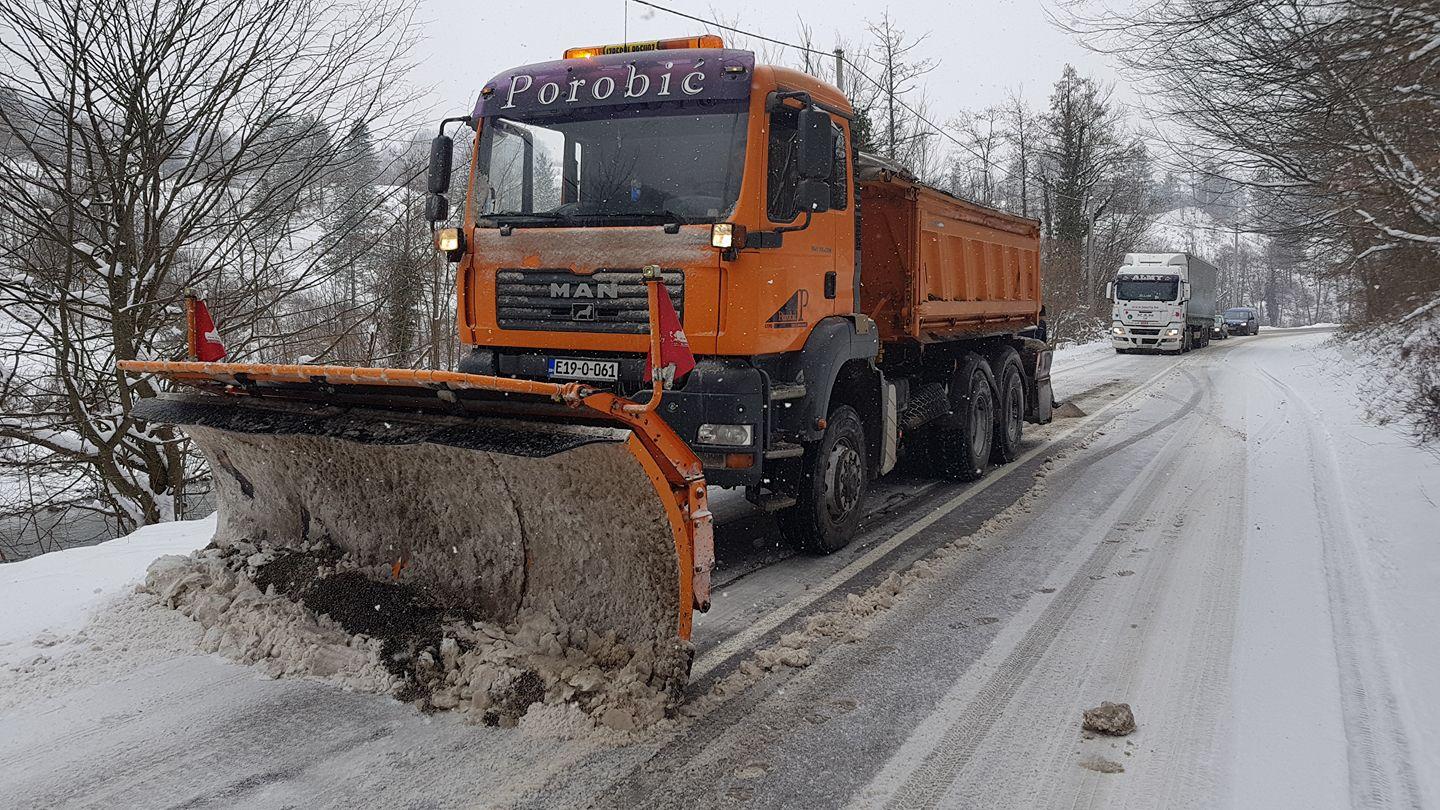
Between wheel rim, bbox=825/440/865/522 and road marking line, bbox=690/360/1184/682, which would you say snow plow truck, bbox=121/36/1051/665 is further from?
road marking line, bbox=690/360/1184/682

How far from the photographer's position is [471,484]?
3.81 meters

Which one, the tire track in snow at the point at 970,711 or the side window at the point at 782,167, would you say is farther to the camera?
the side window at the point at 782,167

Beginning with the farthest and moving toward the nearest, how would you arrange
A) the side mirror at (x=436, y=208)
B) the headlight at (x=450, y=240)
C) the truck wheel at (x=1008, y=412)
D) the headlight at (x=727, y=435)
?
the truck wheel at (x=1008, y=412), the side mirror at (x=436, y=208), the headlight at (x=450, y=240), the headlight at (x=727, y=435)

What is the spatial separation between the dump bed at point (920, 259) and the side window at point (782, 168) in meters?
1.41

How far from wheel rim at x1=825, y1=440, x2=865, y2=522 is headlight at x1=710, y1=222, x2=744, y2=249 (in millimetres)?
1574

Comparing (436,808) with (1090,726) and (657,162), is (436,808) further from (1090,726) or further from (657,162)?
(657,162)

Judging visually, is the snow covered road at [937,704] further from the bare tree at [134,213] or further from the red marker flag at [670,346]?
the bare tree at [134,213]

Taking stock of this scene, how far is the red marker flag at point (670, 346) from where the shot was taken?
10.9 ft

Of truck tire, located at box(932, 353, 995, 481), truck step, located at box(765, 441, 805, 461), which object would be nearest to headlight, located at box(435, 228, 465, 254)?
truck step, located at box(765, 441, 805, 461)

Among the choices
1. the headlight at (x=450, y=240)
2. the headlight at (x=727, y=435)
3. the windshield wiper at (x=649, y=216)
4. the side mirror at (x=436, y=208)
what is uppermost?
the side mirror at (x=436, y=208)

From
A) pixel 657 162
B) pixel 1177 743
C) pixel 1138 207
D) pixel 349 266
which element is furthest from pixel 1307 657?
pixel 1138 207

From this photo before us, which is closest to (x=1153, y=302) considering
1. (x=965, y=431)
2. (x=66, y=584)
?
(x=965, y=431)

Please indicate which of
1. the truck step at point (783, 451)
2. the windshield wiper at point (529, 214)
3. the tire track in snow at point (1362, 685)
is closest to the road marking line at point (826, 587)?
the truck step at point (783, 451)

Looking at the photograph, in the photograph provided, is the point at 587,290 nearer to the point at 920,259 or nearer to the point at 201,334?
the point at 201,334
